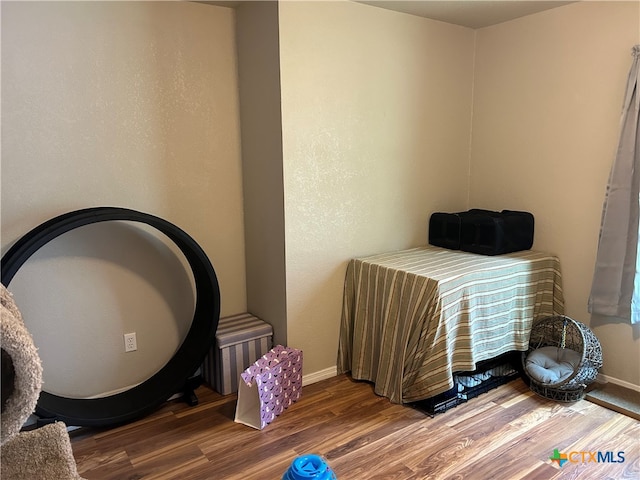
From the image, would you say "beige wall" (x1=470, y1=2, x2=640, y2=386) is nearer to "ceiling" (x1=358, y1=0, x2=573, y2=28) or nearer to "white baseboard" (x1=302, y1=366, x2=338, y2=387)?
"ceiling" (x1=358, y1=0, x2=573, y2=28)

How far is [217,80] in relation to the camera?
8.96ft

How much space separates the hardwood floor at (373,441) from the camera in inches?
81.0

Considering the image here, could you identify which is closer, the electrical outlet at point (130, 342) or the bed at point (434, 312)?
the bed at point (434, 312)

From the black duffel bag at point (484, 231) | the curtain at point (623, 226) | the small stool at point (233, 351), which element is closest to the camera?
the curtain at point (623, 226)

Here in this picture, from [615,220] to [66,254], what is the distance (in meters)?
2.88

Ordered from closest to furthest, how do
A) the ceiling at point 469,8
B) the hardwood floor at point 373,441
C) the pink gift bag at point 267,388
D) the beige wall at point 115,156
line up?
the hardwood floor at point 373,441 → the beige wall at point 115,156 → the pink gift bag at point 267,388 → the ceiling at point 469,8

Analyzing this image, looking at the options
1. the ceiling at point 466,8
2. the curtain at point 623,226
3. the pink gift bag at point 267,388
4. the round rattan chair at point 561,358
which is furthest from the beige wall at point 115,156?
the curtain at point 623,226

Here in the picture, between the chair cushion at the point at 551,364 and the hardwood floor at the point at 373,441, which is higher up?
the chair cushion at the point at 551,364

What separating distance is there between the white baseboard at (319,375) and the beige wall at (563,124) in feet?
4.95

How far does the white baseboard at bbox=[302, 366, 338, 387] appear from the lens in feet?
9.33

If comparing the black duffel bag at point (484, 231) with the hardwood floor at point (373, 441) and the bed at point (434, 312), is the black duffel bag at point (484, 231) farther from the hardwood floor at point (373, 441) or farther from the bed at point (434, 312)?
the hardwood floor at point (373, 441)

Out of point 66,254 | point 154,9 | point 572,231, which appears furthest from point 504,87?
point 66,254

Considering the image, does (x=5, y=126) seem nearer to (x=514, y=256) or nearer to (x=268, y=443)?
(x=268, y=443)

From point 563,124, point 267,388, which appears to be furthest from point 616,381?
point 267,388
